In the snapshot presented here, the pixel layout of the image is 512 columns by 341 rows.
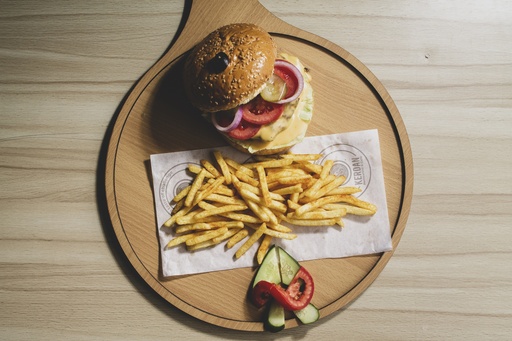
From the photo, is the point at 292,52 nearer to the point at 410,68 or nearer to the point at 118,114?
the point at 410,68

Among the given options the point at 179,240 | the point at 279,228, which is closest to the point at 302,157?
the point at 279,228

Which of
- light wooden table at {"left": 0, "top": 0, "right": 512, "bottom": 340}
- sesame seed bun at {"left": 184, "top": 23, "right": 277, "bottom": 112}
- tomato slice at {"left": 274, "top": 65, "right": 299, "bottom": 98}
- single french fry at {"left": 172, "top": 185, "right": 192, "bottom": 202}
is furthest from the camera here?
light wooden table at {"left": 0, "top": 0, "right": 512, "bottom": 340}

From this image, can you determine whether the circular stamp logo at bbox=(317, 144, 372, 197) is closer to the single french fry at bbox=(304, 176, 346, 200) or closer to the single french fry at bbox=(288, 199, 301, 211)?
the single french fry at bbox=(304, 176, 346, 200)

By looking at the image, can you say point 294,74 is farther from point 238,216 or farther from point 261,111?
point 238,216

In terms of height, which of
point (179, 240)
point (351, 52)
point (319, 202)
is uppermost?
point (351, 52)

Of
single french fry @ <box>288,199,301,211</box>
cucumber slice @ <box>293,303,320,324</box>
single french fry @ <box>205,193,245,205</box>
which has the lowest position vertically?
cucumber slice @ <box>293,303,320,324</box>

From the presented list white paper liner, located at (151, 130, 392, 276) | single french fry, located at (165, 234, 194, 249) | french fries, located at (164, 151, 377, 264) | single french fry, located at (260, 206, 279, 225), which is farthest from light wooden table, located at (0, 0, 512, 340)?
single french fry, located at (260, 206, 279, 225)

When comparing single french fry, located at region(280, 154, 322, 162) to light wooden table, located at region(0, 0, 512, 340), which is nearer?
single french fry, located at region(280, 154, 322, 162)

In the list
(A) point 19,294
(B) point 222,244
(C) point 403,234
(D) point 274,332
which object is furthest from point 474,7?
(A) point 19,294
